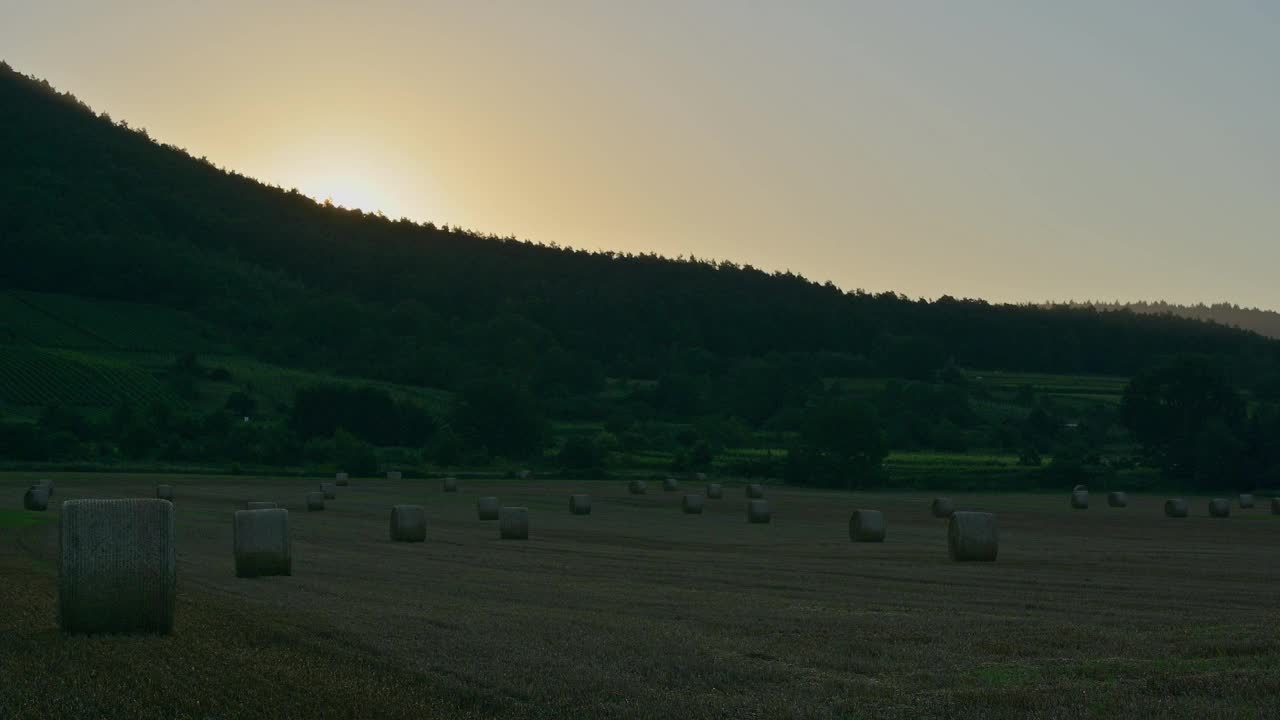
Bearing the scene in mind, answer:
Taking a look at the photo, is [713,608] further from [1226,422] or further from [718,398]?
[718,398]

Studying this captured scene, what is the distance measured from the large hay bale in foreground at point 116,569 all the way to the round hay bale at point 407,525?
17861mm

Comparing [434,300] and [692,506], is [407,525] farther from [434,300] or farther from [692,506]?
[434,300]

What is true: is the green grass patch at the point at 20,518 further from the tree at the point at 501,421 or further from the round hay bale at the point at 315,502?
the tree at the point at 501,421

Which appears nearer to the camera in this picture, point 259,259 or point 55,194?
point 55,194

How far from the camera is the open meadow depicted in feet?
34.5

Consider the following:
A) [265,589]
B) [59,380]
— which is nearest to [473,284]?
[59,380]

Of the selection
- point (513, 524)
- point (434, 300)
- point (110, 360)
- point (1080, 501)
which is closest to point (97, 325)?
point (110, 360)

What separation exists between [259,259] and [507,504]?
140952mm

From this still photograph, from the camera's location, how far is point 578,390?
162 metres

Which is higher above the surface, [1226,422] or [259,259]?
[259,259]

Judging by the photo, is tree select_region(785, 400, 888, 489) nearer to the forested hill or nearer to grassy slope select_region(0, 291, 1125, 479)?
grassy slope select_region(0, 291, 1125, 479)

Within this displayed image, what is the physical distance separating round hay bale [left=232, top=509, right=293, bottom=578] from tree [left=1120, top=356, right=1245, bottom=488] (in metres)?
83.5

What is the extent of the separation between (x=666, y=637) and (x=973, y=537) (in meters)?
14.0

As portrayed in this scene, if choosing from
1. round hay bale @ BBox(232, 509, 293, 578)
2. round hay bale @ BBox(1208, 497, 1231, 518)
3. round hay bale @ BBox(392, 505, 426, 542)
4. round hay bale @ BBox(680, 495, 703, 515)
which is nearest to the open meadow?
round hay bale @ BBox(232, 509, 293, 578)
